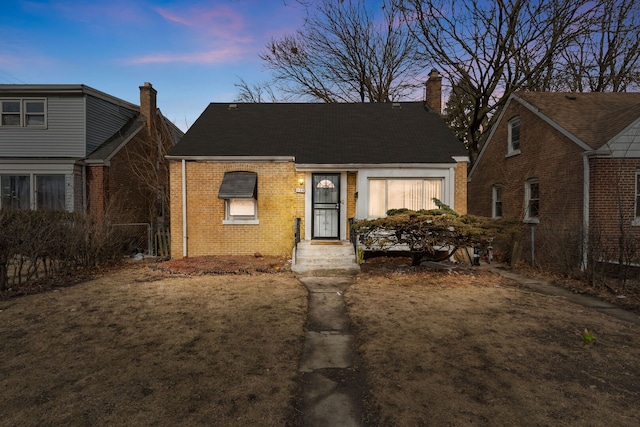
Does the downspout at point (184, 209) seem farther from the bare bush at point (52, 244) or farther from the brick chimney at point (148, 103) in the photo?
the brick chimney at point (148, 103)

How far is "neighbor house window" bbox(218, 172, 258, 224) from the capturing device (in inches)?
449

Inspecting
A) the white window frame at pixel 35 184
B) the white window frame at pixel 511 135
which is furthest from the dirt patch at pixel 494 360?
the white window frame at pixel 35 184

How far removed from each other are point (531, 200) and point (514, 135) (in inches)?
133

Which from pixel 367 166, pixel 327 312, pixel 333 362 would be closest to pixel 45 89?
pixel 367 166

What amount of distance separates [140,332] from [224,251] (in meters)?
6.95

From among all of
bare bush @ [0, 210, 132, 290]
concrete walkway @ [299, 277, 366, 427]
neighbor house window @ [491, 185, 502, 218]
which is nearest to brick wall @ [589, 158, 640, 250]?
neighbor house window @ [491, 185, 502, 218]

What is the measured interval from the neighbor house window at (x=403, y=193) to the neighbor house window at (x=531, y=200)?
4769mm

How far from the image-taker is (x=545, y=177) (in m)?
12.7

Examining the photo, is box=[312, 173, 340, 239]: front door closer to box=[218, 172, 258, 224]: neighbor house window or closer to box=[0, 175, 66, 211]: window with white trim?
box=[218, 172, 258, 224]: neighbor house window

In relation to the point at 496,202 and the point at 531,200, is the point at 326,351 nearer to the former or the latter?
the point at 531,200

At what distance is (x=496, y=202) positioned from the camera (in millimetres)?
16344

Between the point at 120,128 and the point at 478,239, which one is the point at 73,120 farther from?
the point at 478,239

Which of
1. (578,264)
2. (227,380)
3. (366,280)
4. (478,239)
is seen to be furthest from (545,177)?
(227,380)

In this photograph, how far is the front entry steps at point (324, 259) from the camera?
9508mm
